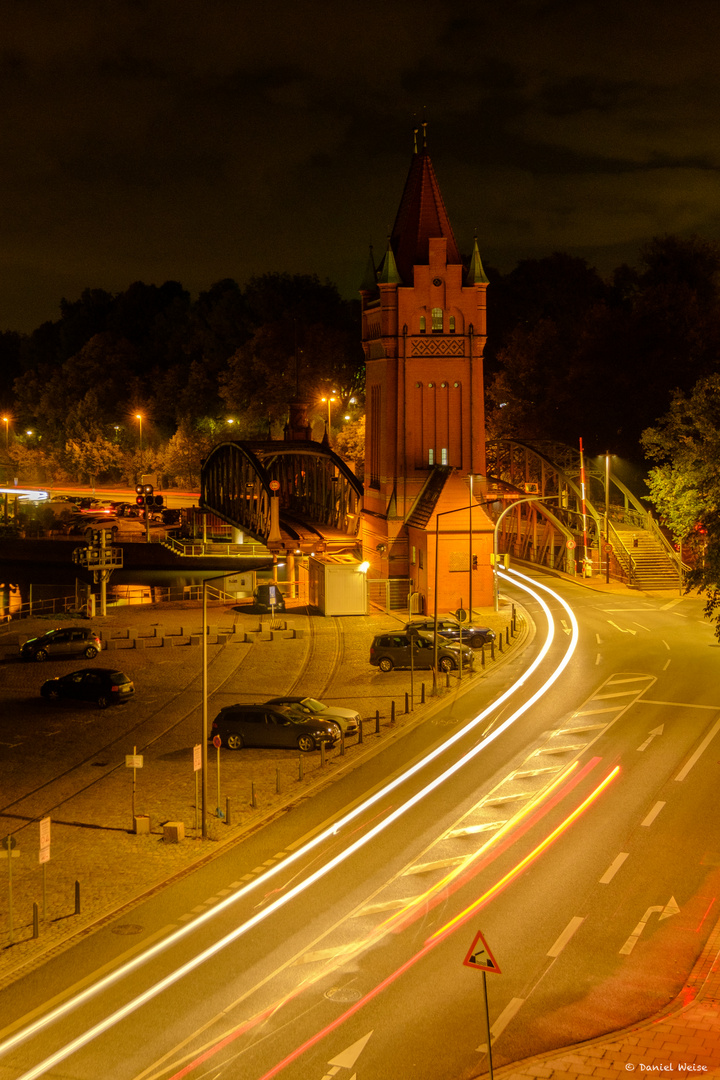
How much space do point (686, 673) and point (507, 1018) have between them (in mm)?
26911

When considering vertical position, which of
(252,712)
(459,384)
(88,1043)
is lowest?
(88,1043)

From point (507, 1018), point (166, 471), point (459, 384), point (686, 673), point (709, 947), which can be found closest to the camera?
point (507, 1018)

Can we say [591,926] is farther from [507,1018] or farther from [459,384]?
[459,384]

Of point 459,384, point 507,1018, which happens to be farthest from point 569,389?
point 507,1018

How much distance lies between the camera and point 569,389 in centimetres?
8931

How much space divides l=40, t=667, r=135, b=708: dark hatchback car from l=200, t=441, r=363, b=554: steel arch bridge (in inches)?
1195

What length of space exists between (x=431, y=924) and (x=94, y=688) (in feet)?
70.9

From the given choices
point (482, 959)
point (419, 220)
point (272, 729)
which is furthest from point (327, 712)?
point (419, 220)

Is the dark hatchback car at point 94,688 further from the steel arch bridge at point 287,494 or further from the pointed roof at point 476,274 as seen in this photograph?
the pointed roof at point 476,274

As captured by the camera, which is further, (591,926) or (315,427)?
(315,427)

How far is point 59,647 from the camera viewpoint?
4709 cm

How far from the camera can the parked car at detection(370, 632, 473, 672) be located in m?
42.7

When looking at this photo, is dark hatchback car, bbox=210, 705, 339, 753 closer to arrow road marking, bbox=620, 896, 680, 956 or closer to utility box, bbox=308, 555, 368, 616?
arrow road marking, bbox=620, 896, 680, 956

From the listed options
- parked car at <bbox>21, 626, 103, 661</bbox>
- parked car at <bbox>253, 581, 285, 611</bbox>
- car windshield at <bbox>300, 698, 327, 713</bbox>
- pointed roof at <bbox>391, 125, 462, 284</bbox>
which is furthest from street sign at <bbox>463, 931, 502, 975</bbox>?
pointed roof at <bbox>391, 125, 462, 284</bbox>
